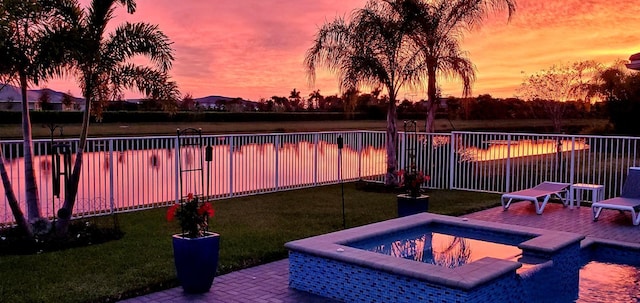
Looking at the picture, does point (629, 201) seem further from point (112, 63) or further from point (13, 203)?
point (13, 203)

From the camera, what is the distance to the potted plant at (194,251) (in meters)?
5.61

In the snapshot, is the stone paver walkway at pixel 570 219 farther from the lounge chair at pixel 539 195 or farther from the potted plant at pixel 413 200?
the potted plant at pixel 413 200

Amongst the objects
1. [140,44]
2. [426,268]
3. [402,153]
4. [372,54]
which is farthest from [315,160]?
[426,268]

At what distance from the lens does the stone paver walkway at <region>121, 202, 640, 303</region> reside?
18.3 feet

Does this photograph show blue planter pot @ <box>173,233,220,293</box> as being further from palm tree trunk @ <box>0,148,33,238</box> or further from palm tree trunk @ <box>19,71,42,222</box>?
palm tree trunk @ <box>19,71,42,222</box>

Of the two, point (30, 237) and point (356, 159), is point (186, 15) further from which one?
point (30, 237)

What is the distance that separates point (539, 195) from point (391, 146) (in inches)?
170

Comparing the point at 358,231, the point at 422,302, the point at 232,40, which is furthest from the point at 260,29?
the point at 422,302

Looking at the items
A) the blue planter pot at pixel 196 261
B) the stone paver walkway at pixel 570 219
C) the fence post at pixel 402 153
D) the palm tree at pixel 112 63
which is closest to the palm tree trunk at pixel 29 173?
the palm tree at pixel 112 63

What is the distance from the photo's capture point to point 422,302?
5000 millimetres

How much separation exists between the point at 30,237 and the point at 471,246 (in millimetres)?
6053

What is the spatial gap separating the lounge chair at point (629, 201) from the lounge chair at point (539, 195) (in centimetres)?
91

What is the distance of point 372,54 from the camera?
13.6 metres

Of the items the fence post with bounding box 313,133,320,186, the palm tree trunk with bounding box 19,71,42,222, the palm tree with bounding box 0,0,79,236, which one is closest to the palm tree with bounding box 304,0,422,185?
the fence post with bounding box 313,133,320,186
